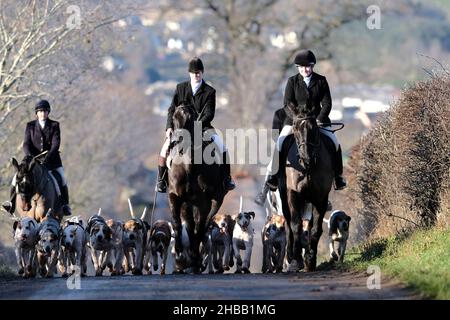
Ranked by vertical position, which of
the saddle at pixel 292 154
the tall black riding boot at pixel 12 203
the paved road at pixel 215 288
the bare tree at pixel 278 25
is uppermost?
the bare tree at pixel 278 25

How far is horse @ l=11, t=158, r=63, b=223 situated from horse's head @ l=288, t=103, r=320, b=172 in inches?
174

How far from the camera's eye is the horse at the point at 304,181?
67.5 ft

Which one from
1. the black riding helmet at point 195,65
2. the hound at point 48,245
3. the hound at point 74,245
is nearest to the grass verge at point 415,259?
the black riding helmet at point 195,65

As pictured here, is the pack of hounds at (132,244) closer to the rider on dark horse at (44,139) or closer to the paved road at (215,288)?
the rider on dark horse at (44,139)

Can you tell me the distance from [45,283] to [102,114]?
55.0 meters

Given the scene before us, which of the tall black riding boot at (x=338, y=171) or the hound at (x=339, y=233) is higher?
the tall black riding boot at (x=338, y=171)

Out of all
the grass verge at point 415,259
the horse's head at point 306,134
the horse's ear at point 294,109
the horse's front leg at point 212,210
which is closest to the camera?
the grass verge at point 415,259

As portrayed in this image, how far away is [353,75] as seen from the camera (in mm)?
80000

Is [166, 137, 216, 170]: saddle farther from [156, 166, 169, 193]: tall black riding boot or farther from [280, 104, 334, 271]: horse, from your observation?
[280, 104, 334, 271]: horse

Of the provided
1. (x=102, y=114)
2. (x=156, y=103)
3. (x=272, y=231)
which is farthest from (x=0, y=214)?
(x=156, y=103)

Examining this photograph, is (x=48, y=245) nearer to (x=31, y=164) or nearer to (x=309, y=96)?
(x=31, y=164)

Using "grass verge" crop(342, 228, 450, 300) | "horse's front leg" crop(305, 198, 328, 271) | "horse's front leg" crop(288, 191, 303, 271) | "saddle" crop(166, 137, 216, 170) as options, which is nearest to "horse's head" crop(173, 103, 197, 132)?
"saddle" crop(166, 137, 216, 170)

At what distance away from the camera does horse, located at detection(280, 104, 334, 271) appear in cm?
2056

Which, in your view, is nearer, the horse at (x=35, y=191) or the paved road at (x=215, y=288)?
the paved road at (x=215, y=288)
